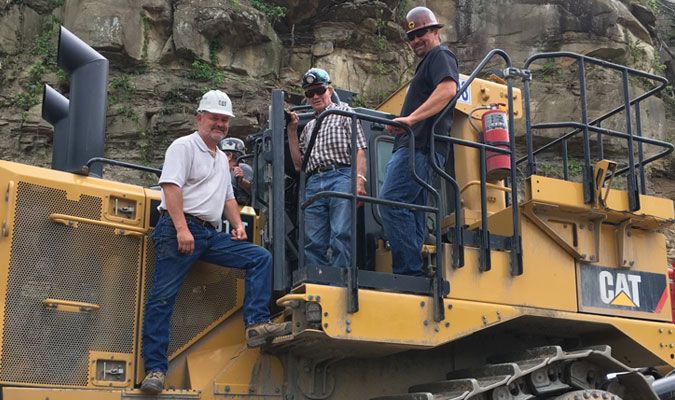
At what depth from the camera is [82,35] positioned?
48.4 feet

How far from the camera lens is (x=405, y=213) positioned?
5281 millimetres

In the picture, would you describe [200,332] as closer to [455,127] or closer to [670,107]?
[455,127]

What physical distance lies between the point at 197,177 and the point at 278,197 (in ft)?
1.71

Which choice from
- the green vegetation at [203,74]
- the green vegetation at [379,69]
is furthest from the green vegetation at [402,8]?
the green vegetation at [203,74]

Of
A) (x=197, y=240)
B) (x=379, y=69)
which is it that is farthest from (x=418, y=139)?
(x=379, y=69)

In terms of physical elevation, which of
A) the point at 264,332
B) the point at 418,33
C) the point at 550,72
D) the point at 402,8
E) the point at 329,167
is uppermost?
the point at 402,8

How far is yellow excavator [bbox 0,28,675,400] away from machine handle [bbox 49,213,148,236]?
13mm

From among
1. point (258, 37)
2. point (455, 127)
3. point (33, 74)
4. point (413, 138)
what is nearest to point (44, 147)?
point (33, 74)

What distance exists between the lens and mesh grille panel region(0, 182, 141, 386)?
189 inches

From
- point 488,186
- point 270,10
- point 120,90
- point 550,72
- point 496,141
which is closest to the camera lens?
point 496,141

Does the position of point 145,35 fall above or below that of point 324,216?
above

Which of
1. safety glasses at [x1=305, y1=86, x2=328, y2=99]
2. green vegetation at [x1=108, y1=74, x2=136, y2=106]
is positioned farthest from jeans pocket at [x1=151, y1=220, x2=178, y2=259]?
green vegetation at [x1=108, y1=74, x2=136, y2=106]

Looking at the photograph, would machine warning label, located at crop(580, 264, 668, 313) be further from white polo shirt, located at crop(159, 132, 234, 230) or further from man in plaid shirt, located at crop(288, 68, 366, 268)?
white polo shirt, located at crop(159, 132, 234, 230)

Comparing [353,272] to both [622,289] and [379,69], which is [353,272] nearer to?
[622,289]
